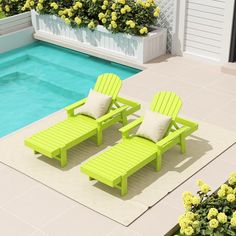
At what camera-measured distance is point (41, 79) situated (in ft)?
39.7

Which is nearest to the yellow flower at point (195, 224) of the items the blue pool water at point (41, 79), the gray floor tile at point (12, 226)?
the gray floor tile at point (12, 226)

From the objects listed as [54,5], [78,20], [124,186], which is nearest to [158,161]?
[124,186]

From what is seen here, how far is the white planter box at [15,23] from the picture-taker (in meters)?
13.4

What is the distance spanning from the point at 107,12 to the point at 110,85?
3.55 meters

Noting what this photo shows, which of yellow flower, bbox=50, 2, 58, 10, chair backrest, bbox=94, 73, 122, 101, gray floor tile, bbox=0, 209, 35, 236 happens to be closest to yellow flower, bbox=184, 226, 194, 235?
gray floor tile, bbox=0, 209, 35, 236

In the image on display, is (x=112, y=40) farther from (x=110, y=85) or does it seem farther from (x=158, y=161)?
(x=158, y=161)

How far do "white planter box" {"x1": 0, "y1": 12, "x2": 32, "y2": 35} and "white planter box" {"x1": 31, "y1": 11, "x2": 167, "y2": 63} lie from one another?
306 mm

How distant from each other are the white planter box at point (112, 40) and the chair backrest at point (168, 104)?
3.37 metres

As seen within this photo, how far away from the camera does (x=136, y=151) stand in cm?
803

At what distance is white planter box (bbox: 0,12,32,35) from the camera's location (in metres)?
13.4

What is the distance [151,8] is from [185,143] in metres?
4.61

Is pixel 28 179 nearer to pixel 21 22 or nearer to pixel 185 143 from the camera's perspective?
pixel 185 143

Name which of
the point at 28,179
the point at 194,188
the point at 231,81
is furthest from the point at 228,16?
the point at 28,179

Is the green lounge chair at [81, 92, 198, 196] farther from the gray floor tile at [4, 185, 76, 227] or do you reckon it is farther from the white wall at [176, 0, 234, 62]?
the white wall at [176, 0, 234, 62]
